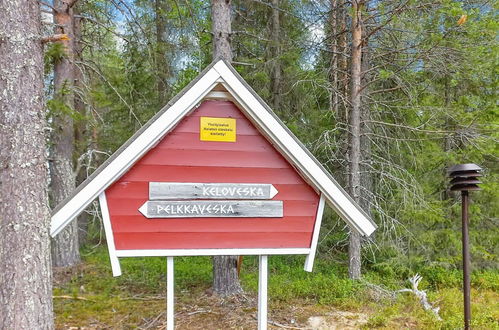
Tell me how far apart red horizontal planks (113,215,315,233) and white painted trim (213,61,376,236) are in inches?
12.7

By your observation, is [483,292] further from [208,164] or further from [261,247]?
[208,164]

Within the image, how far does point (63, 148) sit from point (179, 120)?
17.2ft

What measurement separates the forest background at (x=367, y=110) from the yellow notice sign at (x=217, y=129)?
299cm

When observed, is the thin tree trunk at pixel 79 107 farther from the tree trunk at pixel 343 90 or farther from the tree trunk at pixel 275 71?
the tree trunk at pixel 343 90

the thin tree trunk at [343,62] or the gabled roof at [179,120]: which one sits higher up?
the thin tree trunk at [343,62]

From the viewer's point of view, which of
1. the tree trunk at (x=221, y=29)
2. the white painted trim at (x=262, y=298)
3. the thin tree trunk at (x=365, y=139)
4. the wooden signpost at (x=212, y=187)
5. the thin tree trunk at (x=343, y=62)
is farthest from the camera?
the thin tree trunk at (x=343, y=62)

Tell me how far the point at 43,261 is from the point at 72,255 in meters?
5.20

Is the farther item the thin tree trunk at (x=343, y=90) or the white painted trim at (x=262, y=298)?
the thin tree trunk at (x=343, y=90)

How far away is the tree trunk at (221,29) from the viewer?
18.9ft

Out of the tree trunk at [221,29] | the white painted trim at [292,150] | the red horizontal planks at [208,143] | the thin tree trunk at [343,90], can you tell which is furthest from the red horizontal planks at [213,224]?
the thin tree trunk at [343,90]

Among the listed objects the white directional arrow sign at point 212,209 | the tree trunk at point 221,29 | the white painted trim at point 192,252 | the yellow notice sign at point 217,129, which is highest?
the tree trunk at point 221,29

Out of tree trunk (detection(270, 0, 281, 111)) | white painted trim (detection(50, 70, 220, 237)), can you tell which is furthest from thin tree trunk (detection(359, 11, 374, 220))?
white painted trim (detection(50, 70, 220, 237))

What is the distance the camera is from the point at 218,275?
5.95 meters

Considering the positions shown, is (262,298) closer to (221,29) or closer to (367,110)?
(221,29)
